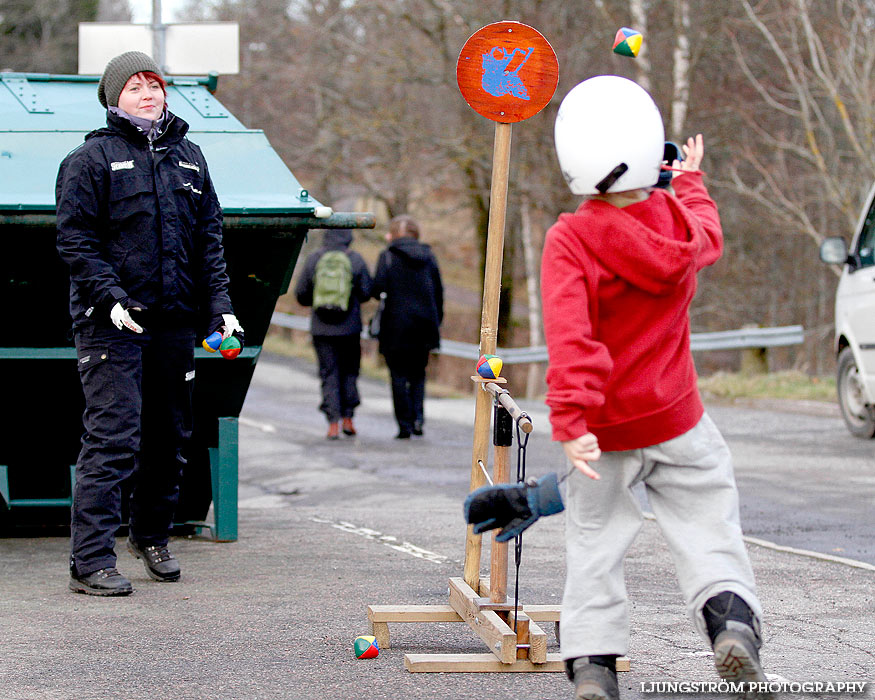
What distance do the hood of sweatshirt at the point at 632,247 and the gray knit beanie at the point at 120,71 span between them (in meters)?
2.42

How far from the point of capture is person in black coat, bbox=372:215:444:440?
1191 cm

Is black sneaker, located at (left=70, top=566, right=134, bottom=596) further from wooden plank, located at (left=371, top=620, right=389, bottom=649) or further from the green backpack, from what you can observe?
the green backpack

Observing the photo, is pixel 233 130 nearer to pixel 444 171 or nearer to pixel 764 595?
pixel 764 595

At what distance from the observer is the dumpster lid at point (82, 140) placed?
19.4 ft

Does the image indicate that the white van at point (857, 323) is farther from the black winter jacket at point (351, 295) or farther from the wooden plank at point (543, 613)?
the wooden plank at point (543, 613)

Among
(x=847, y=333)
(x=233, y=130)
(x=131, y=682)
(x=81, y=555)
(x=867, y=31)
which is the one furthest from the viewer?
(x=867, y=31)

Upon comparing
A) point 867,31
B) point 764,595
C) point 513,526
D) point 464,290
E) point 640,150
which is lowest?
point 464,290

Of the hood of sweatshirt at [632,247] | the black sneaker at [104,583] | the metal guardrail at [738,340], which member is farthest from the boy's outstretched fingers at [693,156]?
the metal guardrail at [738,340]

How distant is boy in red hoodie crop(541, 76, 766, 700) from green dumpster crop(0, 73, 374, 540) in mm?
2627

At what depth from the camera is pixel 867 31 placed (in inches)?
685

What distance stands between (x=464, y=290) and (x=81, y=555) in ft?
132

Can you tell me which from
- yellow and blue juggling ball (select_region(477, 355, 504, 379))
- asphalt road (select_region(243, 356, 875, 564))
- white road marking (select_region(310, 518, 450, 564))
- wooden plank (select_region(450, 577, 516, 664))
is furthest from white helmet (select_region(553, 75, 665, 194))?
asphalt road (select_region(243, 356, 875, 564))

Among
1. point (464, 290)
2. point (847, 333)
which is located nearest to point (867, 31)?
point (847, 333)

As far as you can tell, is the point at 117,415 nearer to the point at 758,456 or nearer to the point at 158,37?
the point at 158,37
